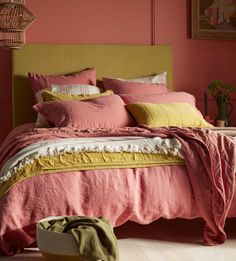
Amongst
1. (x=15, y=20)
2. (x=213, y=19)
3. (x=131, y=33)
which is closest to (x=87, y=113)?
(x=15, y=20)

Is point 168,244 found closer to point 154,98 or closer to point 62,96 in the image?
point 154,98

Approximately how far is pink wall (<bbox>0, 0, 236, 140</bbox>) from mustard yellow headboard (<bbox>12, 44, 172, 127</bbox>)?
132mm

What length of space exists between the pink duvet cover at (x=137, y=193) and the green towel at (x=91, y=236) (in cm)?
19

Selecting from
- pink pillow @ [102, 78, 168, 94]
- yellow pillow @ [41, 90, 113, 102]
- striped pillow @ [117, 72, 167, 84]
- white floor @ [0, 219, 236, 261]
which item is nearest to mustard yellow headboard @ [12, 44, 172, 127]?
striped pillow @ [117, 72, 167, 84]

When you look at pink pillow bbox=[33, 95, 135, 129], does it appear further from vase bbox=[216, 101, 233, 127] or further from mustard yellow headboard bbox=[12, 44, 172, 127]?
vase bbox=[216, 101, 233, 127]

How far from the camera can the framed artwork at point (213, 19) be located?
5.49m

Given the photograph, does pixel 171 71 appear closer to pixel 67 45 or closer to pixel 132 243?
pixel 67 45

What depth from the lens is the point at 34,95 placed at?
5035 mm

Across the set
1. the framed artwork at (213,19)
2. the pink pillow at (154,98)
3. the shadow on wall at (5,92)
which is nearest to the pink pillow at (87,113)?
the pink pillow at (154,98)

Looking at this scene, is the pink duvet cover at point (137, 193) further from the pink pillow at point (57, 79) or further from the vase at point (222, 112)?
the vase at point (222, 112)

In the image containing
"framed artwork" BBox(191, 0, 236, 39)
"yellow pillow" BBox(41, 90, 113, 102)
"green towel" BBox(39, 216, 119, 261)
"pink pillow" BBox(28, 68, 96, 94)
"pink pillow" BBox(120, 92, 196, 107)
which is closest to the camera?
"green towel" BBox(39, 216, 119, 261)

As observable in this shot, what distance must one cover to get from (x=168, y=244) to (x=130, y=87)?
6.51 ft

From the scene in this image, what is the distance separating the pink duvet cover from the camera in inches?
119

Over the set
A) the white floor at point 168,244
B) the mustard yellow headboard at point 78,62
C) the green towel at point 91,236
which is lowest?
the white floor at point 168,244
